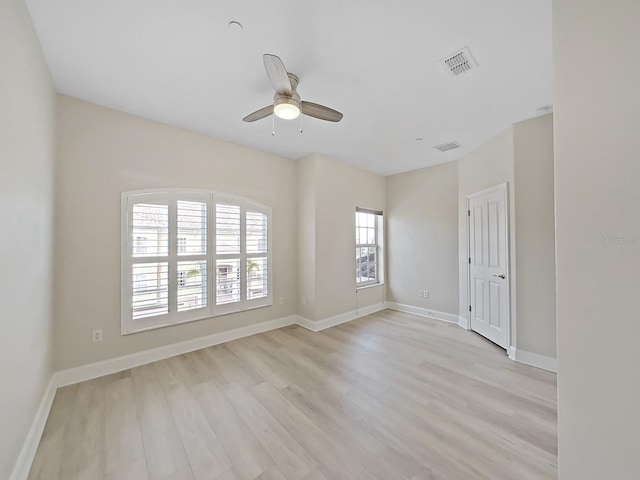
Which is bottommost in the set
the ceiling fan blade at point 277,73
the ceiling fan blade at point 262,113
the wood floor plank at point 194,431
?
the wood floor plank at point 194,431

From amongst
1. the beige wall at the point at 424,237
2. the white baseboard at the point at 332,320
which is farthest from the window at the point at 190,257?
the beige wall at the point at 424,237

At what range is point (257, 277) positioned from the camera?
3.93 meters

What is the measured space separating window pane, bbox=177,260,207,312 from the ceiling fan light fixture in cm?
225

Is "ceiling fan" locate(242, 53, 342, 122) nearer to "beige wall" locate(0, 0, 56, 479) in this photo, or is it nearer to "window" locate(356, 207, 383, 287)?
"beige wall" locate(0, 0, 56, 479)

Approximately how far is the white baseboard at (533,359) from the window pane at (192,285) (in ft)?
12.9

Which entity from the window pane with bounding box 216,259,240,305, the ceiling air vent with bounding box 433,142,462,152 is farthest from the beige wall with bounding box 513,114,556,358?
the window pane with bounding box 216,259,240,305

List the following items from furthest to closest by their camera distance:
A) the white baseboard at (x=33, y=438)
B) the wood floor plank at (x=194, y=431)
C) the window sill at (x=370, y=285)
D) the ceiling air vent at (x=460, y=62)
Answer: the window sill at (x=370, y=285) < the ceiling air vent at (x=460, y=62) < the wood floor plank at (x=194, y=431) < the white baseboard at (x=33, y=438)

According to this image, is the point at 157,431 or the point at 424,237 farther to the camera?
the point at 424,237

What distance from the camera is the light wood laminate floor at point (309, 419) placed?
1.55 m

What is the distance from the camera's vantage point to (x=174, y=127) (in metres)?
3.16

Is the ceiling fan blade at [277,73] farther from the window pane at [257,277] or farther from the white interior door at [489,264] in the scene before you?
the white interior door at [489,264]

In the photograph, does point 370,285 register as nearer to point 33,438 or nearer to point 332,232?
point 332,232

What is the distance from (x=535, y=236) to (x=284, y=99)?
3140 mm

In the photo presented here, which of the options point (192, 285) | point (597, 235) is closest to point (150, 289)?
point (192, 285)
